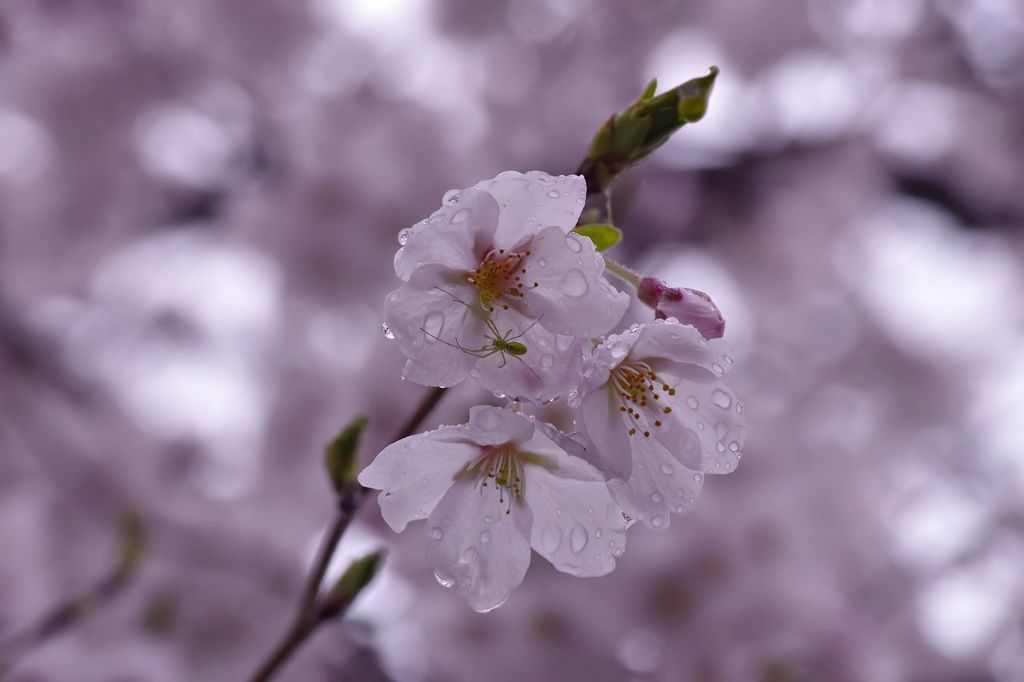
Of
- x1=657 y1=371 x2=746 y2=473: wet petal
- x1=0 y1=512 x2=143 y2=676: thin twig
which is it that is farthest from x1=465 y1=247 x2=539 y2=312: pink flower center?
x1=0 y1=512 x2=143 y2=676: thin twig

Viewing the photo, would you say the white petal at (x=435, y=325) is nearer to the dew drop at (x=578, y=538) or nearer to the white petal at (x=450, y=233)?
the white petal at (x=450, y=233)

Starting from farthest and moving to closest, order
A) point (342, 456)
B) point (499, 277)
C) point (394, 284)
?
point (394, 284) < point (342, 456) < point (499, 277)

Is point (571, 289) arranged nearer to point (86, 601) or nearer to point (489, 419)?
point (489, 419)

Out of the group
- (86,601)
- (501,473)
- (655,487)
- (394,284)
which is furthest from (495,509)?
(394,284)

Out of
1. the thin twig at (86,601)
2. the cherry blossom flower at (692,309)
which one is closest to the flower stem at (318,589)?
the cherry blossom flower at (692,309)

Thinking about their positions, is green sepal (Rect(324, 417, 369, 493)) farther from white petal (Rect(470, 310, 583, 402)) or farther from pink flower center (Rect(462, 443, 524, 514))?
white petal (Rect(470, 310, 583, 402))

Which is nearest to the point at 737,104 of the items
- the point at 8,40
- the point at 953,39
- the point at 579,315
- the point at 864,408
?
the point at 953,39
